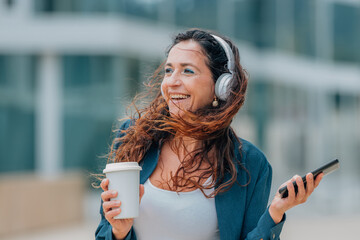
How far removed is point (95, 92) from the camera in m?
13.9

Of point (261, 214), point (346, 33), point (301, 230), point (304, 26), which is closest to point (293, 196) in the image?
point (261, 214)

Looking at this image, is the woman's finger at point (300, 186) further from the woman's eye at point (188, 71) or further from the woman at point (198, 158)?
the woman's eye at point (188, 71)

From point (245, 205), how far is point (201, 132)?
37cm

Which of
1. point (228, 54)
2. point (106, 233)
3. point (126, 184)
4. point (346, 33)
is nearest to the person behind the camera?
point (126, 184)

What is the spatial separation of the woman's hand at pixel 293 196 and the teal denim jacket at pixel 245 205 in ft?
0.13

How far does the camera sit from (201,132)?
8.38 ft

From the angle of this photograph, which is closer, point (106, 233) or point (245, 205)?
point (106, 233)

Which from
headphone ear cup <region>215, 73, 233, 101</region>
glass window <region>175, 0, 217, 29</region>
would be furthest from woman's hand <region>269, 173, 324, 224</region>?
glass window <region>175, 0, 217, 29</region>

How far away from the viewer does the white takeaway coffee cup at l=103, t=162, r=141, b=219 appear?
A: 209 centimetres

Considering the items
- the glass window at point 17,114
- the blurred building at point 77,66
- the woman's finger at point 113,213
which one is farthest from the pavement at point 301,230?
the woman's finger at point 113,213

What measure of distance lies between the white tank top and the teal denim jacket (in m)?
0.05

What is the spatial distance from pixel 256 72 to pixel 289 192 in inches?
595

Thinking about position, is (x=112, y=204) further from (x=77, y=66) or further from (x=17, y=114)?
(x=17, y=114)

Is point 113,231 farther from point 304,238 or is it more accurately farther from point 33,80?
point 33,80
